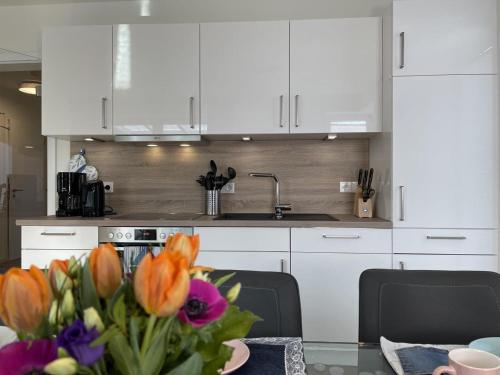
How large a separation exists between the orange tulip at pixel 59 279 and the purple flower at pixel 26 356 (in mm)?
49

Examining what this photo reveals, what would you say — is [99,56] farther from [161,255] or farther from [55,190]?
[161,255]

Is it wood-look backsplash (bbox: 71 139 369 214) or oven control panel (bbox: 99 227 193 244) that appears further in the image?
wood-look backsplash (bbox: 71 139 369 214)

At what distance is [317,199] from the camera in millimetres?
2703

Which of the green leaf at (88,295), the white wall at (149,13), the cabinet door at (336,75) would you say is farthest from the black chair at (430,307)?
the white wall at (149,13)

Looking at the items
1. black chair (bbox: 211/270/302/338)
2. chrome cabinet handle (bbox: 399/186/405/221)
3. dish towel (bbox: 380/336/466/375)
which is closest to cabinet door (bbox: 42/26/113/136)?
black chair (bbox: 211/270/302/338)

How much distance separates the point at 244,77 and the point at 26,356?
223cm

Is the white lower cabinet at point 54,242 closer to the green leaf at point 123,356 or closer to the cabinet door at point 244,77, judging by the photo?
the cabinet door at point 244,77

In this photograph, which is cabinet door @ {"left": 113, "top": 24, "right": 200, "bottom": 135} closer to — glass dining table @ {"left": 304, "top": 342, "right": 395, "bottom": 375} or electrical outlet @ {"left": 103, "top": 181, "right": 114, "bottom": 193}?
electrical outlet @ {"left": 103, "top": 181, "right": 114, "bottom": 193}

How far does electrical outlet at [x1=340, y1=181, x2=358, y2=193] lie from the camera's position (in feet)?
8.74

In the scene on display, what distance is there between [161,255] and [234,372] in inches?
18.7

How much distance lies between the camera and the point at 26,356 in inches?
12.0

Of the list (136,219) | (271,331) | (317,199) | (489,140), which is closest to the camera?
(271,331)

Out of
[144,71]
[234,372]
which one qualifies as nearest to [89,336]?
[234,372]

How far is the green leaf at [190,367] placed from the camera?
33cm
